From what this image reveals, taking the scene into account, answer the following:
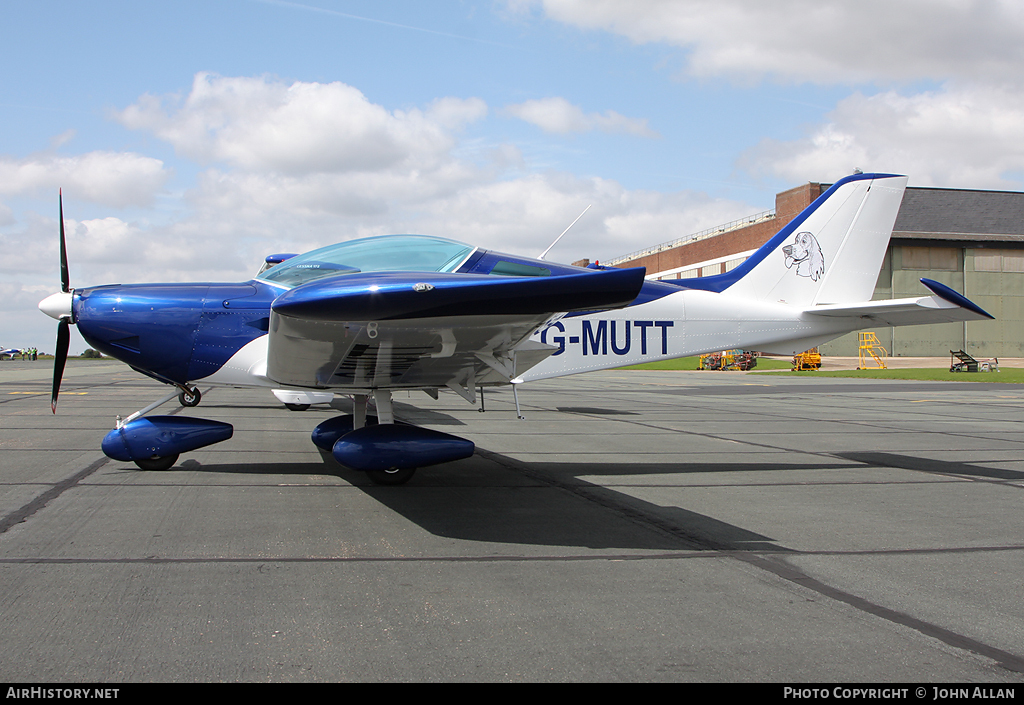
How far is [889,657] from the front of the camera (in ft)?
9.12

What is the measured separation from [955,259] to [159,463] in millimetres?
56462

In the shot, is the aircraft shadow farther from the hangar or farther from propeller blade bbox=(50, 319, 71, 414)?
the hangar

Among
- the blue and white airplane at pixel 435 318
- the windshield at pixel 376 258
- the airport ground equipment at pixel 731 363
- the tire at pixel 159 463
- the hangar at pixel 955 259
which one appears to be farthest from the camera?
the hangar at pixel 955 259

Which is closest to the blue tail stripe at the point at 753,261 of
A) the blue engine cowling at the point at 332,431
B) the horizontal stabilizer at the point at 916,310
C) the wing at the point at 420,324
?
the horizontal stabilizer at the point at 916,310

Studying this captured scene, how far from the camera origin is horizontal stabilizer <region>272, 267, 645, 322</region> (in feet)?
12.8

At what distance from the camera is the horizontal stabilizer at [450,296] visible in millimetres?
3910

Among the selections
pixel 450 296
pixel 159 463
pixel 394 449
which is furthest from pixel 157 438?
pixel 450 296

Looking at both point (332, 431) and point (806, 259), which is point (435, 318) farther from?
point (806, 259)

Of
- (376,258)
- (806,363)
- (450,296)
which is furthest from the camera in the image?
(806,363)

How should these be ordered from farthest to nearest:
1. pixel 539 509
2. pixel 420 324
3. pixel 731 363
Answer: pixel 731 363, pixel 539 509, pixel 420 324

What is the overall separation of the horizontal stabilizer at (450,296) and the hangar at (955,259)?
49.0 m

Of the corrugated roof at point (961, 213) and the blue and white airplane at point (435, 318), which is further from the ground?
the corrugated roof at point (961, 213)

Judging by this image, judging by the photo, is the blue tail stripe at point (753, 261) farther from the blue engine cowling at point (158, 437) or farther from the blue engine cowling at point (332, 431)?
the blue engine cowling at point (158, 437)

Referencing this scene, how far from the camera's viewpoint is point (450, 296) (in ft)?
13.3
